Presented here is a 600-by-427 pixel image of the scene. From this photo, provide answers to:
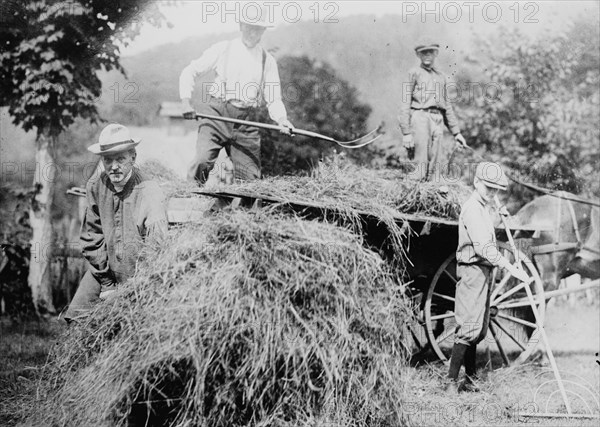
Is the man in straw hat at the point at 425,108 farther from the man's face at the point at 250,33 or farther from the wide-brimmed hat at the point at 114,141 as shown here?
the wide-brimmed hat at the point at 114,141

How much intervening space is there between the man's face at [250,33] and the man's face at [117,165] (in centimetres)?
229

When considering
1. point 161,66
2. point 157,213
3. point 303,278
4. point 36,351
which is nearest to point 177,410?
point 303,278

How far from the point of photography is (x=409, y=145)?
715cm

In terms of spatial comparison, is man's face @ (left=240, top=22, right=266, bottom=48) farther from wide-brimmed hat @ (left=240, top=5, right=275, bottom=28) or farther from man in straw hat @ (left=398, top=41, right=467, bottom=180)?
man in straw hat @ (left=398, top=41, right=467, bottom=180)

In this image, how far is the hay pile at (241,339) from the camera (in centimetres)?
353

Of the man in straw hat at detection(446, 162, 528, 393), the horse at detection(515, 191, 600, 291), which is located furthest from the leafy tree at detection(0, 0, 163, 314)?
the horse at detection(515, 191, 600, 291)

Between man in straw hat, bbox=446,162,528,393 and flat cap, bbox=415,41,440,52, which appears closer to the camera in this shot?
man in straw hat, bbox=446,162,528,393

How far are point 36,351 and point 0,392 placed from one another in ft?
5.76

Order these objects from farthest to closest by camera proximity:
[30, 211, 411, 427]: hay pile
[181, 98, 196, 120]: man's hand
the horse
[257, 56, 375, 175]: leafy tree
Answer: [257, 56, 375, 175]: leafy tree
the horse
[181, 98, 196, 120]: man's hand
[30, 211, 411, 427]: hay pile

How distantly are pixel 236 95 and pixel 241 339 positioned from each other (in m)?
3.46

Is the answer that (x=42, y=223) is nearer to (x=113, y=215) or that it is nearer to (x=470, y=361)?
Result: (x=113, y=215)

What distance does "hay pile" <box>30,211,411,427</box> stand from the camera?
353cm

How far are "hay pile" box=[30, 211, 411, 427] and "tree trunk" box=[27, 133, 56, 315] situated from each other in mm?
5700

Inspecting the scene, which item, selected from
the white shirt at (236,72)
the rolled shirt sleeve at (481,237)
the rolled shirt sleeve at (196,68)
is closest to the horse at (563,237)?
the rolled shirt sleeve at (481,237)
